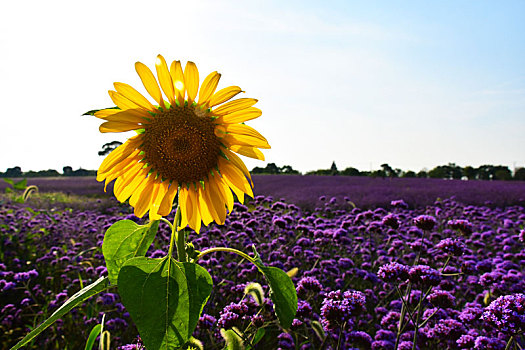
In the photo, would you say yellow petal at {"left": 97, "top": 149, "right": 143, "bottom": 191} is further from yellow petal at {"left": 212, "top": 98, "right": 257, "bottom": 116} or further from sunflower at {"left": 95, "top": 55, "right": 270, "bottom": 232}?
yellow petal at {"left": 212, "top": 98, "right": 257, "bottom": 116}

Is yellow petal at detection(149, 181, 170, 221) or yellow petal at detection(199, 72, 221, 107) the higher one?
yellow petal at detection(199, 72, 221, 107)

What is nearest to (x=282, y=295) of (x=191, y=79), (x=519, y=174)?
(x=191, y=79)

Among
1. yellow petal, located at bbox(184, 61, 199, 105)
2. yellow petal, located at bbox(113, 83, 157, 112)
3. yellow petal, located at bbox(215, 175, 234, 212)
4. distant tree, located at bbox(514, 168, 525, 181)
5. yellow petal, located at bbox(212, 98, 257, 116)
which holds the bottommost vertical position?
yellow petal, located at bbox(215, 175, 234, 212)

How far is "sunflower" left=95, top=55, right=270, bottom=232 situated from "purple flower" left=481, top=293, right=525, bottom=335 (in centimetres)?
163

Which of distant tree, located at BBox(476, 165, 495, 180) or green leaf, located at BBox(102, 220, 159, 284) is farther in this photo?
distant tree, located at BBox(476, 165, 495, 180)

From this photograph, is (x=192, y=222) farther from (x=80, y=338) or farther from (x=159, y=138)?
(x=80, y=338)

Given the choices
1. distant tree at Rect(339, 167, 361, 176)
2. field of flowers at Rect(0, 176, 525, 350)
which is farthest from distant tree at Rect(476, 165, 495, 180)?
field of flowers at Rect(0, 176, 525, 350)

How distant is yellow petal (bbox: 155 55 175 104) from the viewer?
112cm

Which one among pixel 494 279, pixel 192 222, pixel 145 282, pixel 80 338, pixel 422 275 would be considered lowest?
pixel 80 338

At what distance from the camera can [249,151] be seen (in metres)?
1.18

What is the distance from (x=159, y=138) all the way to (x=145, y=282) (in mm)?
423

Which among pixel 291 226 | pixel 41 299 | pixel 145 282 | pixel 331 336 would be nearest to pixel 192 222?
pixel 145 282

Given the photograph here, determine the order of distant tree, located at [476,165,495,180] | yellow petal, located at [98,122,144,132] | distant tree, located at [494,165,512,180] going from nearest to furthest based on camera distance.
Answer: yellow petal, located at [98,122,144,132] < distant tree, located at [494,165,512,180] < distant tree, located at [476,165,495,180]

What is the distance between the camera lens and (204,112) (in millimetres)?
1178
